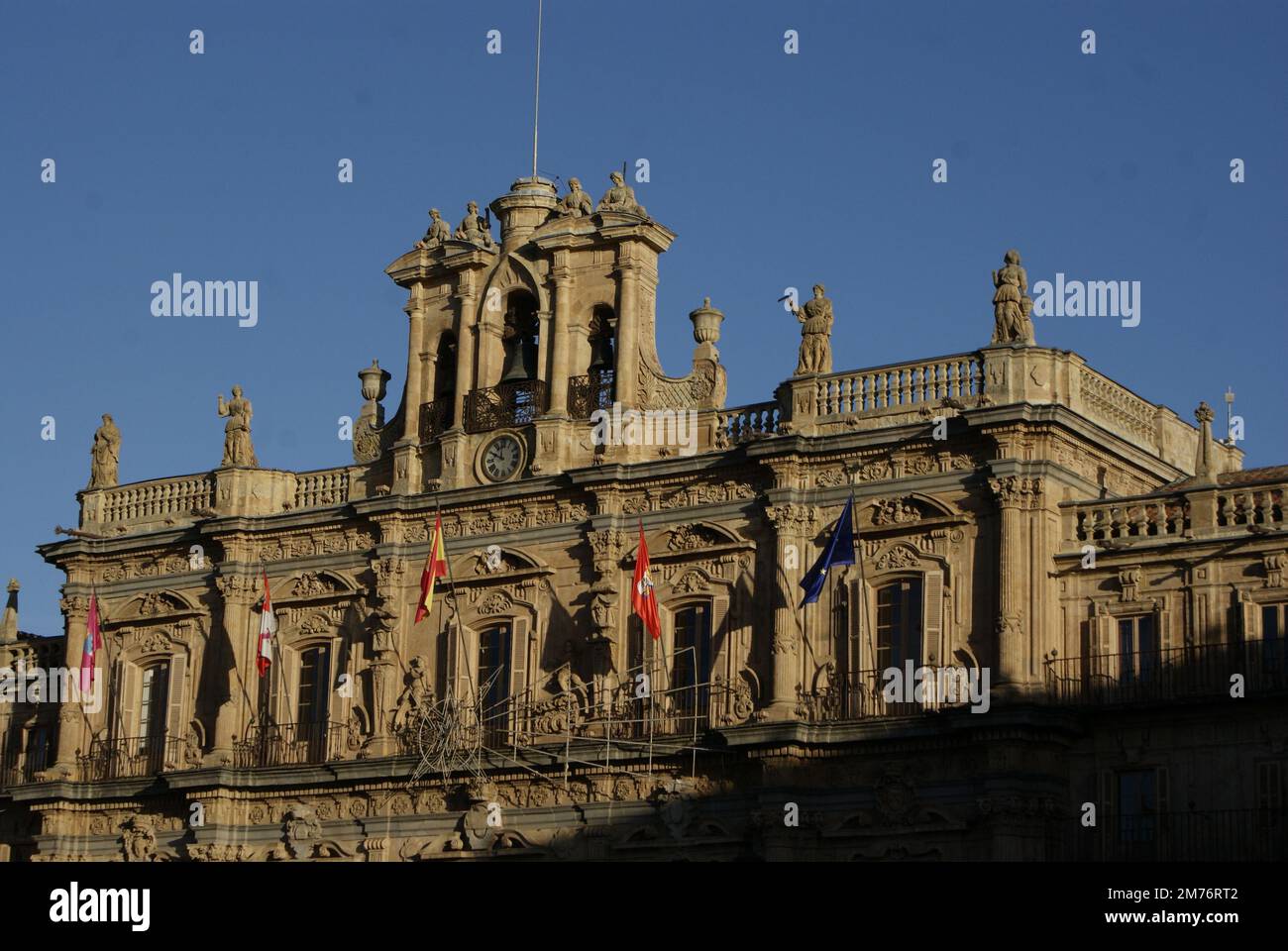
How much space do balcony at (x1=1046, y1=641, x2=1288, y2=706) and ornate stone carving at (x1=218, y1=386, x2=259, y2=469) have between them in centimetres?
1783

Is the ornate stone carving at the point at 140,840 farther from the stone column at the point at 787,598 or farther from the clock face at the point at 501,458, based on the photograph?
the stone column at the point at 787,598

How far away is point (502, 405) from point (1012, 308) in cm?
1055

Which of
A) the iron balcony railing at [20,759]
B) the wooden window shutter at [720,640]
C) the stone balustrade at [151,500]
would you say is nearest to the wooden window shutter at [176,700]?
the stone balustrade at [151,500]

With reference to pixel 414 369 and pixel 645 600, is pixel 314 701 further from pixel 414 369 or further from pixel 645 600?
pixel 645 600

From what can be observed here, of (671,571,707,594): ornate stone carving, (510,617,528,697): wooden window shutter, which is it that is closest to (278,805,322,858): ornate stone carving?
(510,617,528,697): wooden window shutter

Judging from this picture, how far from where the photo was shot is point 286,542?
1981 inches

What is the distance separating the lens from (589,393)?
47.4m

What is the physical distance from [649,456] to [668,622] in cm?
318

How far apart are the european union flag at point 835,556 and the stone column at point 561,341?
280 inches

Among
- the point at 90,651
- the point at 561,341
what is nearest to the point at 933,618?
the point at 561,341
